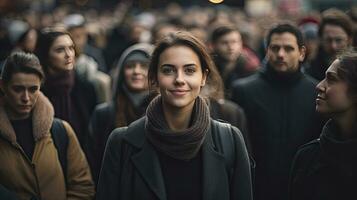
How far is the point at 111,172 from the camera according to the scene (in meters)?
4.02

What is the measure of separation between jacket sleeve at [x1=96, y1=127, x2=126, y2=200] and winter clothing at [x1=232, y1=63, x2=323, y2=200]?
236 cm

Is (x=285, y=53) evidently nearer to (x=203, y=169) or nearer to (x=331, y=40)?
(x=331, y=40)

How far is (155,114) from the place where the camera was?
4102 millimetres

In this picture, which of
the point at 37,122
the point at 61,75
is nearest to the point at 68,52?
the point at 61,75

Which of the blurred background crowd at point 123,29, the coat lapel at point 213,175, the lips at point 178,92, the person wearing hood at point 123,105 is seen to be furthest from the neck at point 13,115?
the blurred background crowd at point 123,29

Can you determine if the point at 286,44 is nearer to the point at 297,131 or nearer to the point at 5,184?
the point at 297,131

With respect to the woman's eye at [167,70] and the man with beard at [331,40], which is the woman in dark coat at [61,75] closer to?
the woman's eye at [167,70]

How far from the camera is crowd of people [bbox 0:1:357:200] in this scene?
13.1ft

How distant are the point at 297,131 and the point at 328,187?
203 cm

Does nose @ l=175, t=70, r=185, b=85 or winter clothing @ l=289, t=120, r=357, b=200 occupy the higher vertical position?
nose @ l=175, t=70, r=185, b=85

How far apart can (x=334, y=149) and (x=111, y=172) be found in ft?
4.44

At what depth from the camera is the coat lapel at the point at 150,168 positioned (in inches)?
154

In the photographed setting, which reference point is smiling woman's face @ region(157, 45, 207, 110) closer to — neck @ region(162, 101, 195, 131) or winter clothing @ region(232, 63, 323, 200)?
neck @ region(162, 101, 195, 131)

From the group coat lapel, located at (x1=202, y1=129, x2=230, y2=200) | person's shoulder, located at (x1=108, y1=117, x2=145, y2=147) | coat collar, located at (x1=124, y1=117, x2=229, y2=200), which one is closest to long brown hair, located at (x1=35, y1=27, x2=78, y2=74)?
person's shoulder, located at (x1=108, y1=117, x2=145, y2=147)
